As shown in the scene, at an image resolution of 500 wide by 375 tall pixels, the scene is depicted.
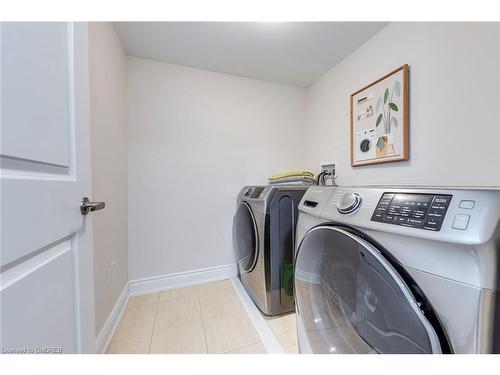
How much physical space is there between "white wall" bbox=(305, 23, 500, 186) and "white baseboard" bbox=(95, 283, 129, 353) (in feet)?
6.44

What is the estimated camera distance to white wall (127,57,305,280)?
1557 mm

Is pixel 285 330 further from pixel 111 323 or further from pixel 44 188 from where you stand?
pixel 44 188

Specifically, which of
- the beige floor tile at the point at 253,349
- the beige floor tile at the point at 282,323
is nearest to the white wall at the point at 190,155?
the beige floor tile at the point at 282,323

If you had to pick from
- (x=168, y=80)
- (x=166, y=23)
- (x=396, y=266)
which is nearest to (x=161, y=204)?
(x=168, y=80)

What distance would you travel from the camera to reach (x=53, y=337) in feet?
1.59

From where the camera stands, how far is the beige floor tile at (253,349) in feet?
3.27

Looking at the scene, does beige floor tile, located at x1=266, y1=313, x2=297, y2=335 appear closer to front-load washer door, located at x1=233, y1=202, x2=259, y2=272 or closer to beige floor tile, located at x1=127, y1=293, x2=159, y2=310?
front-load washer door, located at x1=233, y1=202, x2=259, y2=272

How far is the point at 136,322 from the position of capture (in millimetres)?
1232

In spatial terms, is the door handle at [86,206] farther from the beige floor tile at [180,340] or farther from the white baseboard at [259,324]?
the white baseboard at [259,324]

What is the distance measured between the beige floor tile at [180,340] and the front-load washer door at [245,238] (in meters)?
0.51

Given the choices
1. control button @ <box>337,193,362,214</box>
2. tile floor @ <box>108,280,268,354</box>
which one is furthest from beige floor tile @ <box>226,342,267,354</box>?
control button @ <box>337,193,362,214</box>

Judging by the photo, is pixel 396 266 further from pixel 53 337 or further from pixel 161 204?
pixel 161 204

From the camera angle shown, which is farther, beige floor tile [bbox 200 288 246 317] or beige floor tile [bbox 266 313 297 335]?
beige floor tile [bbox 200 288 246 317]
